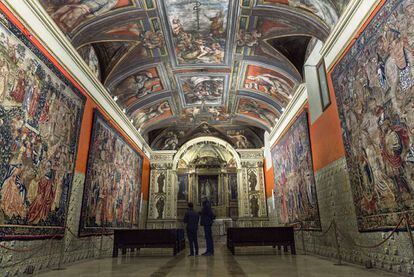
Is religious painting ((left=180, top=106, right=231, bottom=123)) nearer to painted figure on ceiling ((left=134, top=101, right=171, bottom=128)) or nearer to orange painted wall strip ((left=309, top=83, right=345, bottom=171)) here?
painted figure on ceiling ((left=134, top=101, right=171, bottom=128))

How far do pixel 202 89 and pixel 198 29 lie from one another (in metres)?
4.93

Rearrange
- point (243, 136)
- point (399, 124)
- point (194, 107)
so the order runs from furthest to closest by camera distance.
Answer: point (243, 136), point (194, 107), point (399, 124)

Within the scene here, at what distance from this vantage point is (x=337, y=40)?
26.1 ft

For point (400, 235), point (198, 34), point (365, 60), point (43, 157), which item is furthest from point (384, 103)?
point (43, 157)

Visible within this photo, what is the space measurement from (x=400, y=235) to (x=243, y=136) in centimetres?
1606

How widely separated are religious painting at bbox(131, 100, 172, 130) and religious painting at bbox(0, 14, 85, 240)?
7.37 meters

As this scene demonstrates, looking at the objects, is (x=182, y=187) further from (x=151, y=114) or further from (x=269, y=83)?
(x=269, y=83)

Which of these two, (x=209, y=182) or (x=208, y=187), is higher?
(x=209, y=182)

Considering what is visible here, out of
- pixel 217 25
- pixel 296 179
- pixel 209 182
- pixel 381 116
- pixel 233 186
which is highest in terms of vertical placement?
pixel 217 25

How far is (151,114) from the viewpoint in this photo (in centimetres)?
1717

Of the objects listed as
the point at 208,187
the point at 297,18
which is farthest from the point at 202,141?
the point at 297,18

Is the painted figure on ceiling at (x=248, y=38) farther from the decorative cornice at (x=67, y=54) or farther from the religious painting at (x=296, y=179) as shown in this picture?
the decorative cornice at (x=67, y=54)

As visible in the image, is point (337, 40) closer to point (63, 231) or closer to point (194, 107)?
point (63, 231)

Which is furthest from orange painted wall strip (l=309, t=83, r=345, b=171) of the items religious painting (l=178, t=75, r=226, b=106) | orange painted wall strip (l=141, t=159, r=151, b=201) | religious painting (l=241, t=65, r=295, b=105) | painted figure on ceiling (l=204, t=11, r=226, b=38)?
orange painted wall strip (l=141, t=159, r=151, b=201)
